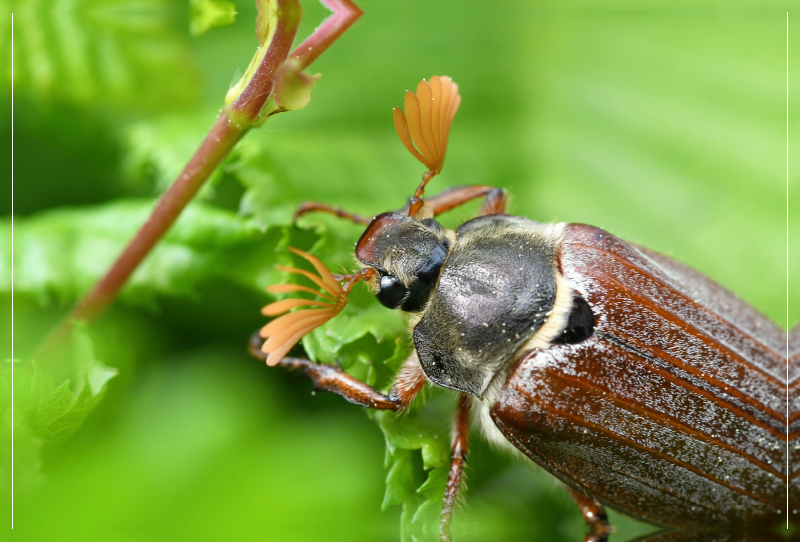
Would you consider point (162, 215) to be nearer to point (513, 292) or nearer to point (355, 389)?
point (355, 389)

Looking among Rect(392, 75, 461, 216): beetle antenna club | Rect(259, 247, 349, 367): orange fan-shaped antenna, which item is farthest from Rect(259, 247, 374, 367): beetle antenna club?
Rect(392, 75, 461, 216): beetle antenna club

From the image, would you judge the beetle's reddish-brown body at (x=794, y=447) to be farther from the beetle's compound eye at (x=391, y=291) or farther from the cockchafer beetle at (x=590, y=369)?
the beetle's compound eye at (x=391, y=291)

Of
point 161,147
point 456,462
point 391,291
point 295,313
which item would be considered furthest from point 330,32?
point 456,462


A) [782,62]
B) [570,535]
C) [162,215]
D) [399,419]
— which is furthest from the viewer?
[782,62]

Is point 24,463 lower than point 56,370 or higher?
higher

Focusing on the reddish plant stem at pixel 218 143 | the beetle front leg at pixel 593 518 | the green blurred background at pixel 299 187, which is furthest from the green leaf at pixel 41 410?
the beetle front leg at pixel 593 518

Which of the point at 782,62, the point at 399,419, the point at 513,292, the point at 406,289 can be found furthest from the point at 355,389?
the point at 782,62
